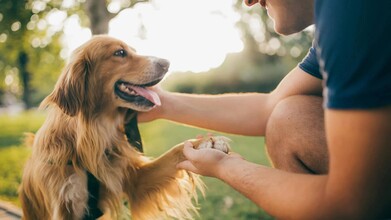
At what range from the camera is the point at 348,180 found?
1.24m

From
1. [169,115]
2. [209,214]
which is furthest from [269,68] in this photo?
[169,115]

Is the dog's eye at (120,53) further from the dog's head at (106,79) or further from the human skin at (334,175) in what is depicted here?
the human skin at (334,175)

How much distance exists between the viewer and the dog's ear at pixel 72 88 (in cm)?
288

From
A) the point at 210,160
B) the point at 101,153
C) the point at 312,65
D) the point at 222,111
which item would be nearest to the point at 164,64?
the point at 222,111

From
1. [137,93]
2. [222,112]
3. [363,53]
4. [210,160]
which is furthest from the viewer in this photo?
[137,93]

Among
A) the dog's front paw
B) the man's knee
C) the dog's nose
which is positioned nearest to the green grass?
the dog's nose

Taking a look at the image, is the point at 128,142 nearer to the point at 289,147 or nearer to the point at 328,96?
the point at 289,147

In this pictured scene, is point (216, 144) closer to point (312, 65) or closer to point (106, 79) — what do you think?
point (312, 65)

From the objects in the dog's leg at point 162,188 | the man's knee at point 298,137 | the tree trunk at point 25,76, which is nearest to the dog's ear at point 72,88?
the dog's leg at point 162,188

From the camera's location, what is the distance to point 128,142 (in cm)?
315


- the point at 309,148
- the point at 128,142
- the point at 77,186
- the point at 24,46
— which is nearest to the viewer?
the point at 309,148

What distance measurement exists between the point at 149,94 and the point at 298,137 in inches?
50.3

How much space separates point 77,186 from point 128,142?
527 mm

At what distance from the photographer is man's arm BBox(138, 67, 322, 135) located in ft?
9.14
